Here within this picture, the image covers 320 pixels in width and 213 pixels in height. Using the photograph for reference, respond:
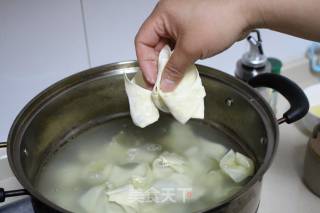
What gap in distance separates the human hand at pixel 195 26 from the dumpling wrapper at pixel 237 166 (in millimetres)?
192

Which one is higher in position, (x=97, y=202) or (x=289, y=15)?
(x=289, y=15)

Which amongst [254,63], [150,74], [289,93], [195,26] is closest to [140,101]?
[150,74]

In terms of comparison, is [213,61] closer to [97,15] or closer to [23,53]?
[97,15]

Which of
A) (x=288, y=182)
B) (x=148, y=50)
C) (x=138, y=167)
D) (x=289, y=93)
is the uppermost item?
(x=148, y=50)

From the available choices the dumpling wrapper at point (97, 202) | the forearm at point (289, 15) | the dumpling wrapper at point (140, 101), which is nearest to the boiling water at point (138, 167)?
the dumpling wrapper at point (97, 202)

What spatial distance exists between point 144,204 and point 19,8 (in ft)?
1.29

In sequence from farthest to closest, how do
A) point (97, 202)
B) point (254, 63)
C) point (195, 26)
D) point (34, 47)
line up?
1. point (254, 63)
2. point (34, 47)
3. point (97, 202)
4. point (195, 26)

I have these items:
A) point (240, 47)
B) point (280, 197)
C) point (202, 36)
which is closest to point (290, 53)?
point (240, 47)

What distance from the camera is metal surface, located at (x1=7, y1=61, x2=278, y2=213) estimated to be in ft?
2.16

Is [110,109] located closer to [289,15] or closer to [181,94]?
[181,94]

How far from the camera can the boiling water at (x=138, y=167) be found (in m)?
0.67

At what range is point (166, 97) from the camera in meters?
0.62

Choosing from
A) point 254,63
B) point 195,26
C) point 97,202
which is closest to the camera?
point 195,26

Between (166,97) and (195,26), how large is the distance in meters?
0.11
